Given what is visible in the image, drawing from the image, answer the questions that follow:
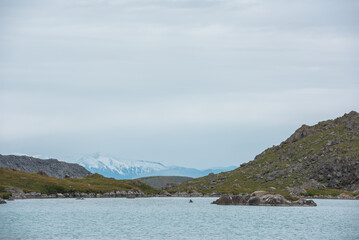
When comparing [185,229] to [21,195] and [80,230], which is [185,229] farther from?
[21,195]

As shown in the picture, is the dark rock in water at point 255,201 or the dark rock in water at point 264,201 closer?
the dark rock in water at point 264,201

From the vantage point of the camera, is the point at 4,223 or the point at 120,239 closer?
the point at 120,239

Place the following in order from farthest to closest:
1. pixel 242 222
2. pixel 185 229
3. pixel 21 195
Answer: pixel 21 195 → pixel 242 222 → pixel 185 229

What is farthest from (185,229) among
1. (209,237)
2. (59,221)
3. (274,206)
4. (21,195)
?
(21,195)

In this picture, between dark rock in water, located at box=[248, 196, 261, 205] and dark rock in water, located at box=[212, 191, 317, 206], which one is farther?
dark rock in water, located at box=[248, 196, 261, 205]

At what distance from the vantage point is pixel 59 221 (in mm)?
94125

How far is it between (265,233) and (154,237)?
754 inches

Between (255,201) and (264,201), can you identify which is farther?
(255,201)

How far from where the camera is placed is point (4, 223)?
85.8 m

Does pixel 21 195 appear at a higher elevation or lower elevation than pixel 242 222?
higher

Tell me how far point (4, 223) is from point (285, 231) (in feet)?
160

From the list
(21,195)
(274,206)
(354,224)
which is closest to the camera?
(354,224)

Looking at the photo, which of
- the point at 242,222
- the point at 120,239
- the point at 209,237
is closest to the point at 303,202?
the point at 242,222

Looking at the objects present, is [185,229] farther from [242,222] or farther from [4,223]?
[4,223]
